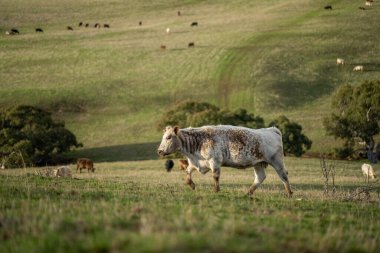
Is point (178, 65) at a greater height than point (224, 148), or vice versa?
point (178, 65)

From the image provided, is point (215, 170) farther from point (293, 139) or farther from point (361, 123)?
point (361, 123)

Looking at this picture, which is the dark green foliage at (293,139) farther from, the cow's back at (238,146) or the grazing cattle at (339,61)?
the cow's back at (238,146)

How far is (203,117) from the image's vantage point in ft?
171

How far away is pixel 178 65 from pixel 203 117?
27643 mm

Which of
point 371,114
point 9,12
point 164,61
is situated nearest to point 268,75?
point 164,61

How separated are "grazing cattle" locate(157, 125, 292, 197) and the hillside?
123 ft

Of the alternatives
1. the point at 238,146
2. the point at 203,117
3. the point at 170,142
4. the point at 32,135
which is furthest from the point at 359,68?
the point at 170,142

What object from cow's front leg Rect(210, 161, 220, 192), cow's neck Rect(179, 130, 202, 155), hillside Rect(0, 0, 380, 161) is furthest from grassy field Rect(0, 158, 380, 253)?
hillside Rect(0, 0, 380, 161)

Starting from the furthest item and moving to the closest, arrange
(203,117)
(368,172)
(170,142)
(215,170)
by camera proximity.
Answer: (203,117), (368,172), (170,142), (215,170)

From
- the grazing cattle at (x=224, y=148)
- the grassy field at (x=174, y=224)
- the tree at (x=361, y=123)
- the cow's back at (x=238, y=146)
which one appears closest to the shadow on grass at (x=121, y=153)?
the tree at (x=361, y=123)

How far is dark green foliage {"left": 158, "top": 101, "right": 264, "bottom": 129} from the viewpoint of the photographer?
2047 inches

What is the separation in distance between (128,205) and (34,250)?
3920 mm

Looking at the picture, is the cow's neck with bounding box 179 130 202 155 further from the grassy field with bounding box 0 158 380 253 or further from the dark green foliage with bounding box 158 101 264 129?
the dark green foliage with bounding box 158 101 264 129

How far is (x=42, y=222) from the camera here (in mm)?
7848
